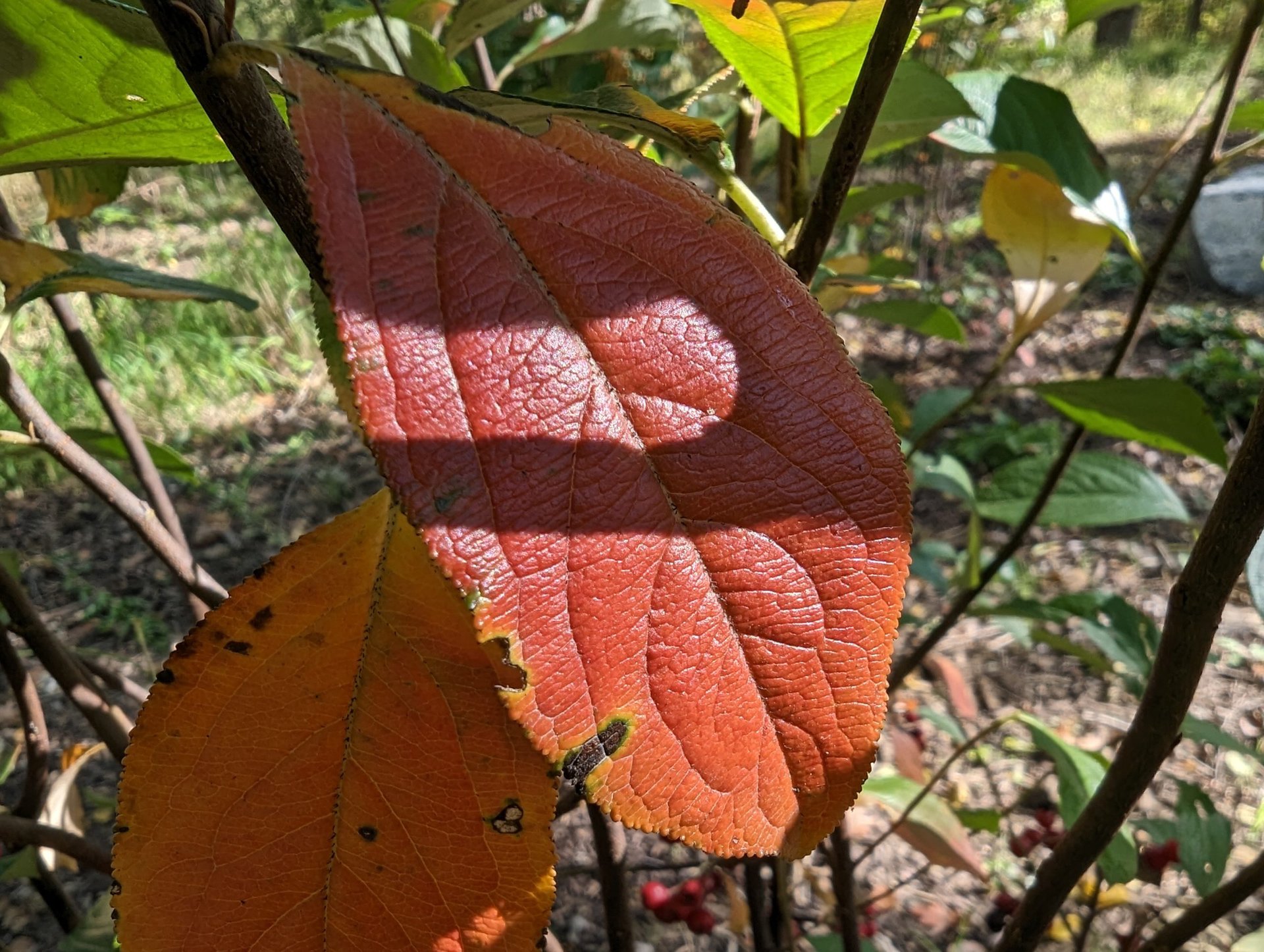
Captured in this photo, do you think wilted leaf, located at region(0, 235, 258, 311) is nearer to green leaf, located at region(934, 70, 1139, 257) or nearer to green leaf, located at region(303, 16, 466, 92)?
green leaf, located at region(303, 16, 466, 92)

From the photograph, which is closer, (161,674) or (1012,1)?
(161,674)

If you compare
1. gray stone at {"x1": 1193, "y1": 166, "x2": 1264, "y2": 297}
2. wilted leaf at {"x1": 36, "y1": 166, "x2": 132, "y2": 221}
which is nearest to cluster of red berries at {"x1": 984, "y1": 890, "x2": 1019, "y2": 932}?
wilted leaf at {"x1": 36, "y1": 166, "x2": 132, "y2": 221}

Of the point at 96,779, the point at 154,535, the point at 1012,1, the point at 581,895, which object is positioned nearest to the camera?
the point at 154,535

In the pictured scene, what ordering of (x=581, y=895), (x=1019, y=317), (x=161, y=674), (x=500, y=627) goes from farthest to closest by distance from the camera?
(x=581, y=895)
(x=1019, y=317)
(x=161, y=674)
(x=500, y=627)

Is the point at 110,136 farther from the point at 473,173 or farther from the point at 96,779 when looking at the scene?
the point at 96,779

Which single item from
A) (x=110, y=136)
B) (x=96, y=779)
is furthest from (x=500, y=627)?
(x=96, y=779)

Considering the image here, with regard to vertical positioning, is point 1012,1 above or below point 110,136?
above
